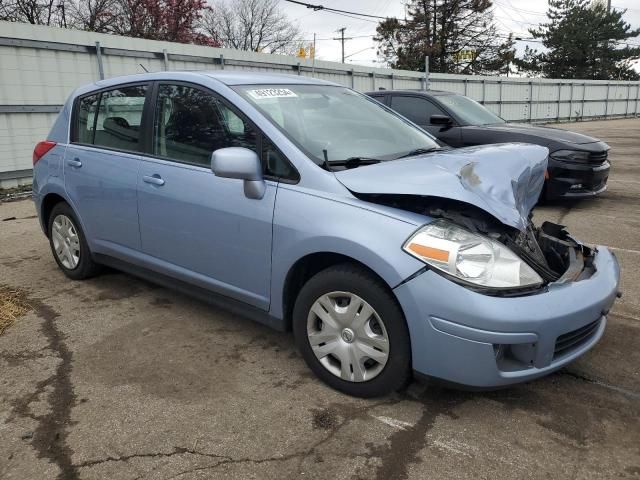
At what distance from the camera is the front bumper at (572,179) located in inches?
277

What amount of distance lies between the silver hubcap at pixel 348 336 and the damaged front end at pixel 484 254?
0.42 metres

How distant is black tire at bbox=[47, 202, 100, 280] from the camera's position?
4359 millimetres

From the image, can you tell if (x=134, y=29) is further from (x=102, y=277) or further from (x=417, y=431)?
(x=417, y=431)

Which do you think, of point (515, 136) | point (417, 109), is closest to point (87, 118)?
point (417, 109)

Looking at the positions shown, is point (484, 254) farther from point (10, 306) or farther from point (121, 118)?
point (10, 306)

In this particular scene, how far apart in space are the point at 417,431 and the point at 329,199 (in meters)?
1.18

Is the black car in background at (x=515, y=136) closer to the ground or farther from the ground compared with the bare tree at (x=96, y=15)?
closer to the ground

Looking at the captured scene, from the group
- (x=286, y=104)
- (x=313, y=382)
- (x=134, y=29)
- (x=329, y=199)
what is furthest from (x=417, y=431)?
(x=134, y=29)

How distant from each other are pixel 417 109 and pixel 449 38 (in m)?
35.7

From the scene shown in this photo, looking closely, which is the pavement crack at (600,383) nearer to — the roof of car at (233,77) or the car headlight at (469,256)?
the car headlight at (469,256)

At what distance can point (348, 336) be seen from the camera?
105 inches

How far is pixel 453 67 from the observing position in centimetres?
4091

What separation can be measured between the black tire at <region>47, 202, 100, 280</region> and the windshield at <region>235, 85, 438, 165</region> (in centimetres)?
199

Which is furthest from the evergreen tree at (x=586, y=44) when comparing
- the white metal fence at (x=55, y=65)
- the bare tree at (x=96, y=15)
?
the white metal fence at (x=55, y=65)
